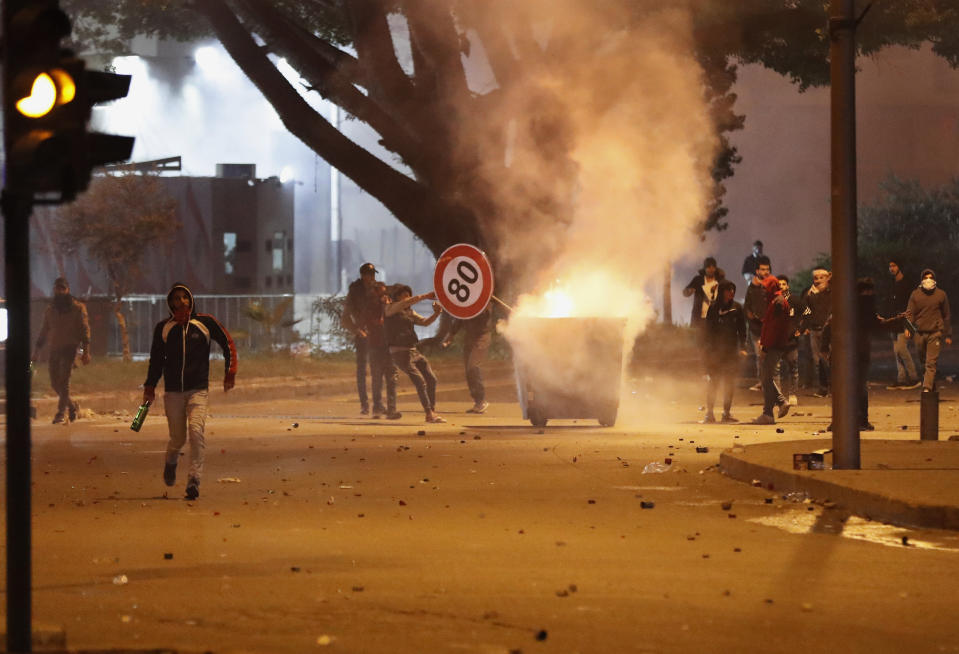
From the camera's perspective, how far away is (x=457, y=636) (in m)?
6.33

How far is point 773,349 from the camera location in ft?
58.3

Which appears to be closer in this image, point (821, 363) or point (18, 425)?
point (18, 425)

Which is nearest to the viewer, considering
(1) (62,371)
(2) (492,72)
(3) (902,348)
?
(1) (62,371)

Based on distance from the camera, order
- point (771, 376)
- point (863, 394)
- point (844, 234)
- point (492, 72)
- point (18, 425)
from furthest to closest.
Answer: point (492, 72) → point (771, 376) → point (863, 394) → point (844, 234) → point (18, 425)

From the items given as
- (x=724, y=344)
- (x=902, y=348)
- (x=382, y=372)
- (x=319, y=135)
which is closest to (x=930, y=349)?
(x=902, y=348)

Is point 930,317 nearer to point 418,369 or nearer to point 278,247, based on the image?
point 418,369

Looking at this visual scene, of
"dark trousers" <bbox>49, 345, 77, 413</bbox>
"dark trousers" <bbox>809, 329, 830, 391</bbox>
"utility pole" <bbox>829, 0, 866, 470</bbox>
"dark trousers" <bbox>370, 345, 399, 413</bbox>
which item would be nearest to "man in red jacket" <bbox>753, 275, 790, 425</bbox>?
"dark trousers" <bbox>809, 329, 830, 391</bbox>

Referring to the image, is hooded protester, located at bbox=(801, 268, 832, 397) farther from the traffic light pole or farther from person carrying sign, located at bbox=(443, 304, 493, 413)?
the traffic light pole

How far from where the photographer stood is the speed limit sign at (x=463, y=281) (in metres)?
17.0

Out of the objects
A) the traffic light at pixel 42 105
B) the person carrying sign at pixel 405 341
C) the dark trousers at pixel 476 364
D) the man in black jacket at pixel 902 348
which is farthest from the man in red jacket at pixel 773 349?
the traffic light at pixel 42 105

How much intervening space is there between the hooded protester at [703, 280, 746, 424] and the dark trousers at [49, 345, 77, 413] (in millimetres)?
7575

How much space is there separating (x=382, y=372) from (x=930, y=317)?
7.40 m

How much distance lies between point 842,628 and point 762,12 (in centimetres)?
2378

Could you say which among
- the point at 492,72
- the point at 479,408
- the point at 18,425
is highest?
the point at 492,72
